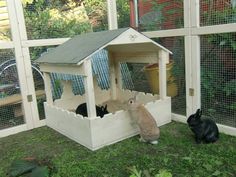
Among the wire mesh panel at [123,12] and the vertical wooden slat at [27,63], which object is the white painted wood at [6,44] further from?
the wire mesh panel at [123,12]

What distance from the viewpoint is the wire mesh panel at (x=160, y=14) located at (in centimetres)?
335

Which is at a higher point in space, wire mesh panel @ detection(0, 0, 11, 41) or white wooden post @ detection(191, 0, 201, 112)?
wire mesh panel @ detection(0, 0, 11, 41)

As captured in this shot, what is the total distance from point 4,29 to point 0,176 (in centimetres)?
183

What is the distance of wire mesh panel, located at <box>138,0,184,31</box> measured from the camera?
3.35 metres

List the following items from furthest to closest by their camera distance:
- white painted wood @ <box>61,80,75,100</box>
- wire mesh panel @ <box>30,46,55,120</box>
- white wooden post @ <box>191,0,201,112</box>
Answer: white painted wood @ <box>61,80,75,100</box> → wire mesh panel @ <box>30,46,55,120</box> → white wooden post @ <box>191,0,201,112</box>

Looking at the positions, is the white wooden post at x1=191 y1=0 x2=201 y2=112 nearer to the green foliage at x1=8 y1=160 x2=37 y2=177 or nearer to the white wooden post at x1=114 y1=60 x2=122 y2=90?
the white wooden post at x1=114 y1=60 x2=122 y2=90

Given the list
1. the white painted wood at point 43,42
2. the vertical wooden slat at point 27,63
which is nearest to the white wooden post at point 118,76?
the white painted wood at point 43,42

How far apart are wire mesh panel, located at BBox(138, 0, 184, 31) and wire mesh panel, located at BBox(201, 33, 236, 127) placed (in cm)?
45

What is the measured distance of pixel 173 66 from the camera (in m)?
3.59

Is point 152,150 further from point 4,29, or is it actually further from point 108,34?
point 4,29

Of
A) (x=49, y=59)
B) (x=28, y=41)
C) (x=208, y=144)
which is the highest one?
(x=28, y=41)

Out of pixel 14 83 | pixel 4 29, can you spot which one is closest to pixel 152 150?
pixel 14 83

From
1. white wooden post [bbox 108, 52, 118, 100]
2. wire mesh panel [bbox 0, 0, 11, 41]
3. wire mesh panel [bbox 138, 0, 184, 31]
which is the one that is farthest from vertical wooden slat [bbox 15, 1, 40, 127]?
wire mesh panel [bbox 138, 0, 184, 31]

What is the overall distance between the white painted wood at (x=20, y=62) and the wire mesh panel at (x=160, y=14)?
5.39 ft
